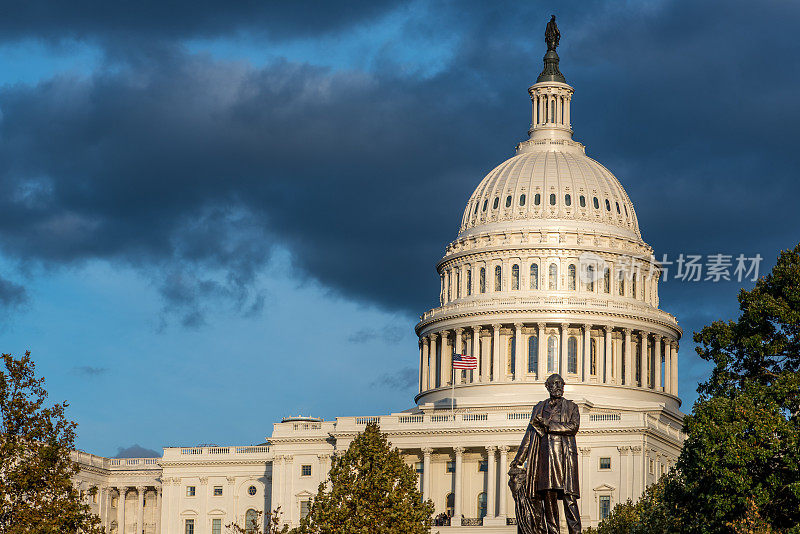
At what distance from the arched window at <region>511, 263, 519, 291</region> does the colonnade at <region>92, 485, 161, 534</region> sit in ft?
130

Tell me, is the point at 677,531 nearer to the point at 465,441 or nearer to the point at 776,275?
the point at 776,275

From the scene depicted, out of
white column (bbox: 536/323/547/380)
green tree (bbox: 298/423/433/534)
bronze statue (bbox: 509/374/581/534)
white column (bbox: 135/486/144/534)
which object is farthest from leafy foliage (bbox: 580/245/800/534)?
white column (bbox: 135/486/144/534)

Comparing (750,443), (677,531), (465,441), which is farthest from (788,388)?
(465,441)

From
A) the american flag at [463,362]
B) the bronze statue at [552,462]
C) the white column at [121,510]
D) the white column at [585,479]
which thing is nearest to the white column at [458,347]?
the american flag at [463,362]

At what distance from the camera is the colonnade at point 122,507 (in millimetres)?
165875

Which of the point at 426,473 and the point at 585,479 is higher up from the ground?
the point at 426,473

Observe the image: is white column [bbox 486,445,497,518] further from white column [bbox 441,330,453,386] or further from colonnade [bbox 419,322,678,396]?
white column [bbox 441,330,453,386]

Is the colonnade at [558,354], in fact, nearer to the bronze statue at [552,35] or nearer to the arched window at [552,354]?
the arched window at [552,354]

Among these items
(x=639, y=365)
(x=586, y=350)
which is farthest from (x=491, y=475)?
(x=639, y=365)

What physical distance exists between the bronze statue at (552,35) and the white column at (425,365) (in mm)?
35762

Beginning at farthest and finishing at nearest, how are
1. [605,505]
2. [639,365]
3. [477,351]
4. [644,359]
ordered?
[639,365]
[477,351]
[644,359]
[605,505]

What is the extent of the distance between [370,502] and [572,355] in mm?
72576

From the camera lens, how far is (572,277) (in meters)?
164

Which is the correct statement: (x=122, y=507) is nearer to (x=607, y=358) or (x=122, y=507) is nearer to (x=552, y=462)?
(x=607, y=358)
